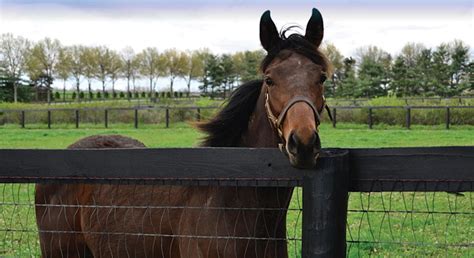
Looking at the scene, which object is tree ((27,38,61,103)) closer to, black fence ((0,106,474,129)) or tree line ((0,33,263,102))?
tree line ((0,33,263,102))

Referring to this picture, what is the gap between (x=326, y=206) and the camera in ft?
7.92

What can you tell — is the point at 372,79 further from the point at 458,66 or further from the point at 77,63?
the point at 77,63

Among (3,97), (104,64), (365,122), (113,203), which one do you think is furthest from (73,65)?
(113,203)

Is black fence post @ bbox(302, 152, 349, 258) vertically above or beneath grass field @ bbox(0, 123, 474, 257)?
above

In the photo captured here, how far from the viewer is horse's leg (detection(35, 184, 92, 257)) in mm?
4078

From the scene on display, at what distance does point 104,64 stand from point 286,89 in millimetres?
77067

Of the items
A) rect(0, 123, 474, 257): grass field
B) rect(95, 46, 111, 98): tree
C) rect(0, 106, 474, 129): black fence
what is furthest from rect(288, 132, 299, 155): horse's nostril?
rect(95, 46, 111, 98): tree

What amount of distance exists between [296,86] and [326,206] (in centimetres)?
67

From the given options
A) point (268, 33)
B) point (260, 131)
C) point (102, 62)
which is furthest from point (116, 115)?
point (102, 62)

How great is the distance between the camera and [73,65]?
234 feet

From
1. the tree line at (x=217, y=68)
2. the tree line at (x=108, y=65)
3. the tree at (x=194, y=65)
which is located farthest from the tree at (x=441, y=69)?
the tree at (x=194, y=65)

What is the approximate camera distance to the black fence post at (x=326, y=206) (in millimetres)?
2414

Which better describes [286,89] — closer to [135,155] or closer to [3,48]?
[135,155]

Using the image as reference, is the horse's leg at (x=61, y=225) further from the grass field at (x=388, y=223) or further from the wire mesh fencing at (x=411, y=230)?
the wire mesh fencing at (x=411, y=230)
